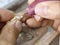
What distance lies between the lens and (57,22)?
18.9 inches

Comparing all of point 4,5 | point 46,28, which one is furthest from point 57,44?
point 4,5

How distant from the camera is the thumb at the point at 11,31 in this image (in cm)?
35

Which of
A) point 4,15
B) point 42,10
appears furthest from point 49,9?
point 4,15

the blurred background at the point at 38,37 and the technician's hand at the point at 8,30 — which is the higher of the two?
the technician's hand at the point at 8,30

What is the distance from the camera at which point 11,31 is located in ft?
1.20

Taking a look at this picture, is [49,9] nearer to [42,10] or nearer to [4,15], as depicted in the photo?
[42,10]

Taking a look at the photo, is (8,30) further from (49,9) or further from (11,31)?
(49,9)

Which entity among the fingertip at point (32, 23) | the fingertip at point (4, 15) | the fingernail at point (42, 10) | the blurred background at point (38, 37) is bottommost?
the blurred background at point (38, 37)

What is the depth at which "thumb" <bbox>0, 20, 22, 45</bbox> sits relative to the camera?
1.14 feet

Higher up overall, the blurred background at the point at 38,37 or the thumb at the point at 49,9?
the thumb at the point at 49,9

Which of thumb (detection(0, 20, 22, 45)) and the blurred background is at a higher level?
thumb (detection(0, 20, 22, 45))

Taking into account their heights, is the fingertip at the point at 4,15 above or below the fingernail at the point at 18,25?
above

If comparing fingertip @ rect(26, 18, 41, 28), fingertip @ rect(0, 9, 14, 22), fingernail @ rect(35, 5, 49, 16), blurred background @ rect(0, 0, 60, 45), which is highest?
fingertip @ rect(0, 9, 14, 22)

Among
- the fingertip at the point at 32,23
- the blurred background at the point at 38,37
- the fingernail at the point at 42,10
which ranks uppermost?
the fingernail at the point at 42,10
